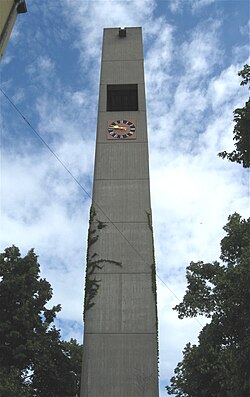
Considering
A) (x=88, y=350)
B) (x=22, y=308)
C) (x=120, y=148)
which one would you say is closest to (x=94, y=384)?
(x=88, y=350)

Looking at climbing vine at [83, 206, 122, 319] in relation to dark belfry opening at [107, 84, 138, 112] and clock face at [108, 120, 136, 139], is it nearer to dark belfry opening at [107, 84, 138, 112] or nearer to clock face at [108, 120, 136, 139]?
clock face at [108, 120, 136, 139]

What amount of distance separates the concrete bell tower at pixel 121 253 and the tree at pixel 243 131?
8.96 metres

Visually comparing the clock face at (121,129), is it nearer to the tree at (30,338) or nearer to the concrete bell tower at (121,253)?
the concrete bell tower at (121,253)

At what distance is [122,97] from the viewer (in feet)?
75.5

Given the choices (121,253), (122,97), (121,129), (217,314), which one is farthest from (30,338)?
(122,97)

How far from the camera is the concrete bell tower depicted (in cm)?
1580

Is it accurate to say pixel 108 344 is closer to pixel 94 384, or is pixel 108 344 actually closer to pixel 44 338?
pixel 94 384

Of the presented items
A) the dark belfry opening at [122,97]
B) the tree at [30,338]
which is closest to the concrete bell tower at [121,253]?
the dark belfry opening at [122,97]

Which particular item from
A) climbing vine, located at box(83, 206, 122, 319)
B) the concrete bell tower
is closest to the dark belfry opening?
the concrete bell tower

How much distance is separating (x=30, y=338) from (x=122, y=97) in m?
12.9

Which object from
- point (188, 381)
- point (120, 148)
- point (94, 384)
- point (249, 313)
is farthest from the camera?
point (120, 148)

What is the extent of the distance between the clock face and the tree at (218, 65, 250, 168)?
11.5 meters

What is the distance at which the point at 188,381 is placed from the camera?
55.4 feet

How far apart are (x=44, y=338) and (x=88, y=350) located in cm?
398
